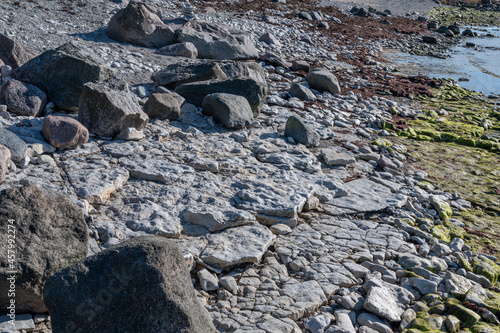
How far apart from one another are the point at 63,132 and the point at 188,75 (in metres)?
2.52

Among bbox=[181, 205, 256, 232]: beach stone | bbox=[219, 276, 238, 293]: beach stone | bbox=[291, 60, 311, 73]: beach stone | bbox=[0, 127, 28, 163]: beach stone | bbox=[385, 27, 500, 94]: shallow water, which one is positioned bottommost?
bbox=[385, 27, 500, 94]: shallow water

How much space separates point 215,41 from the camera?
934 centimetres

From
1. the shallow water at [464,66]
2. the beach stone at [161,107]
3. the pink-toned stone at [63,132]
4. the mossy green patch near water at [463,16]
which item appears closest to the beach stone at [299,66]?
the beach stone at [161,107]

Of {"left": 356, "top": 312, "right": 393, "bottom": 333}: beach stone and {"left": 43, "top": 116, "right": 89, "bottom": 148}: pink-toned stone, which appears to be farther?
{"left": 43, "top": 116, "right": 89, "bottom": 148}: pink-toned stone

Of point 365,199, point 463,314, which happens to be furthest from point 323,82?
point 463,314

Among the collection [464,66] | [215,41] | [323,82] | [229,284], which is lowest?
[464,66]

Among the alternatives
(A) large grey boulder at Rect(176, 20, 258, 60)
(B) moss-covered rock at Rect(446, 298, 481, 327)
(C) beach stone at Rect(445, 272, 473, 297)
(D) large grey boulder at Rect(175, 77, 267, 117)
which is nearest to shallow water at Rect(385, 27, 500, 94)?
(A) large grey boulder at Rect(176, 20, 258, 60)

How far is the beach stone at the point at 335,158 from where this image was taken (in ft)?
18.9

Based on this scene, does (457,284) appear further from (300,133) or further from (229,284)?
(300,133)

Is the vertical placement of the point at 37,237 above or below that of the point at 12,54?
below

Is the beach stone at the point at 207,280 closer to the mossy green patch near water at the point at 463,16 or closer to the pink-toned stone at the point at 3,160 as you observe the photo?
the pink-toned stone at the point at 3,160

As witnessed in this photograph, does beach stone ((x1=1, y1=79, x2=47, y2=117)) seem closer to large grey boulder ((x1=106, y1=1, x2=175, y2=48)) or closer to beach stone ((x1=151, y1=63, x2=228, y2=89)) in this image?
beach stone ((x1=151, y1=63, x2=228, y2=89))

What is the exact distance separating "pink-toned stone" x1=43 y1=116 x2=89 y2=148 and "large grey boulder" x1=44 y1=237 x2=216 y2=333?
2.60m

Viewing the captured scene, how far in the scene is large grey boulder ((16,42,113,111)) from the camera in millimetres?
5602
